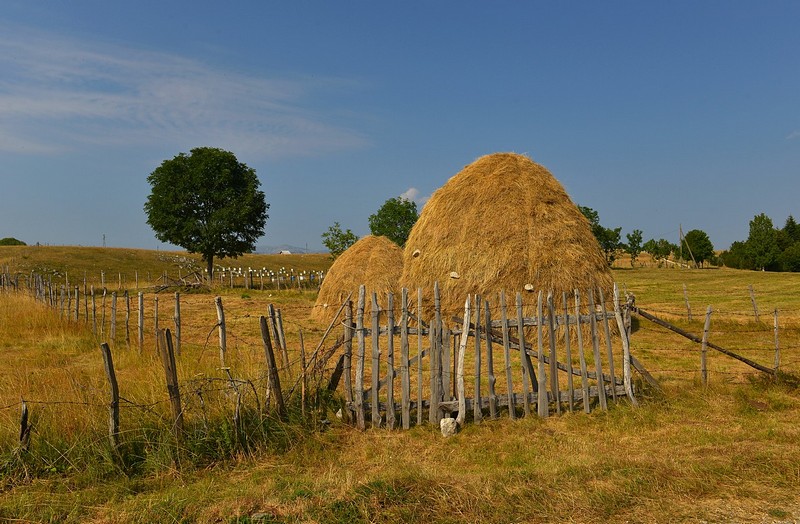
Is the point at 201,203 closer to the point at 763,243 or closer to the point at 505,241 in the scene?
the point at 505,241

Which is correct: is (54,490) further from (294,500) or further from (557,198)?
(557,198)

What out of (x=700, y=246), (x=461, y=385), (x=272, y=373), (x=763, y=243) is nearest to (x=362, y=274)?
(x=461, y=385)

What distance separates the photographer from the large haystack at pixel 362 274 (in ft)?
58.2

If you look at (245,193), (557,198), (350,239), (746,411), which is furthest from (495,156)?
(245,193)

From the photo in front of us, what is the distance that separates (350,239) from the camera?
36.2 metres

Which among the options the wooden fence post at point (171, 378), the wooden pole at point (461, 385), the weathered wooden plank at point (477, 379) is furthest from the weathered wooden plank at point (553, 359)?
the wooden fence post at point (171, 378)

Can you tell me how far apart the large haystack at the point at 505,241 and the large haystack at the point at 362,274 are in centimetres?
207

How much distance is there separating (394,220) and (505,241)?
20.3 meters

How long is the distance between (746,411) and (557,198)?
8.72m

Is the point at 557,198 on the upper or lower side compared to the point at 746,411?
upper

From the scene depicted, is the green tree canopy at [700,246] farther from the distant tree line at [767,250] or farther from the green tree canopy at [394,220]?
the green tree canopy at [394,220]

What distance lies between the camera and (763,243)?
5225cm

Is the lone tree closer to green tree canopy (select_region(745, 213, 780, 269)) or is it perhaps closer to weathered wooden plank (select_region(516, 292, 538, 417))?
weathered wooden plank (select_region(516, 292, 538, 417))

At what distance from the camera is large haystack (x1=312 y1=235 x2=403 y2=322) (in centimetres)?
1775
